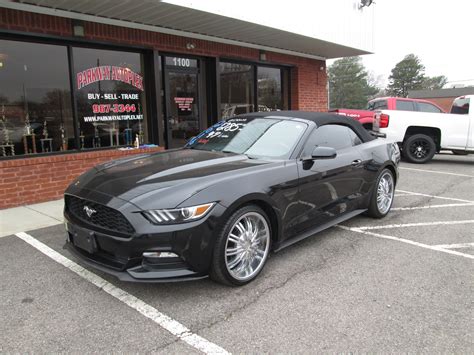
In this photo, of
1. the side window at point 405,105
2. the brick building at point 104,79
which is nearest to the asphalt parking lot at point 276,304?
the brick building at point 104,79

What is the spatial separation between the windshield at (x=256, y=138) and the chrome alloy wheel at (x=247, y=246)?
810mm

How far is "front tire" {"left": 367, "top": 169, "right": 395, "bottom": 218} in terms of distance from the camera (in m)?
5.27

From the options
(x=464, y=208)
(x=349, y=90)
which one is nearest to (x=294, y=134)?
(x=464, y=208)

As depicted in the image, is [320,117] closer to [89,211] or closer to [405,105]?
[89,211]

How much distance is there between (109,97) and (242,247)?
18.8ft

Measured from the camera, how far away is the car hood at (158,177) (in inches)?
120

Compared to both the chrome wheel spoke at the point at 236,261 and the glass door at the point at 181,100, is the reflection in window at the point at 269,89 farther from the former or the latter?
the chrome wheel spoke at the point at 236,261

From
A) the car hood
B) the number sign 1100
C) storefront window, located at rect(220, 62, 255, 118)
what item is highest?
the number sign 1100

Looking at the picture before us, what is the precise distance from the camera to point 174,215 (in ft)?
9.75

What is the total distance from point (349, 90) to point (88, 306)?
68843 mm

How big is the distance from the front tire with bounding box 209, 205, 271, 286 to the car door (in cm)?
50

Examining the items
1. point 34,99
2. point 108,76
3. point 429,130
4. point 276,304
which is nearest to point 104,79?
point 108,76

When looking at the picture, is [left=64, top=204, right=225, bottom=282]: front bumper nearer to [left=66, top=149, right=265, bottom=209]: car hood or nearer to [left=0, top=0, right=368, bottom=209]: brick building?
[left=66, top=149, right=265, bottom=209]: car hood

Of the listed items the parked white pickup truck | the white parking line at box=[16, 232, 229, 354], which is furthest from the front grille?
the parked white pickup truck
